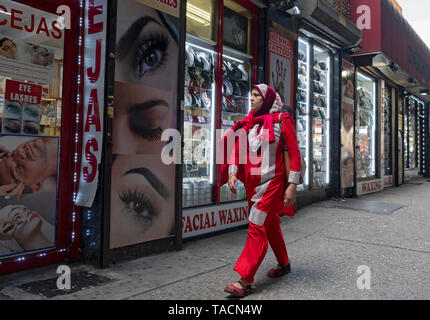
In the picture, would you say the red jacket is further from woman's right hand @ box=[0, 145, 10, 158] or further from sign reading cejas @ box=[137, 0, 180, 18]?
woman's right hand @ box=[0, 145, 10, 158]

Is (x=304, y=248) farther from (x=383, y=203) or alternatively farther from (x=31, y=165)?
(x=383, y=203)

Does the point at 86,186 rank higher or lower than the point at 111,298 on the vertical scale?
higher

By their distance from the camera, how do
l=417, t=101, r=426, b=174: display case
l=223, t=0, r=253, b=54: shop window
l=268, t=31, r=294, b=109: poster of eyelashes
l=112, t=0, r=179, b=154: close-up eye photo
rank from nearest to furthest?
l=112, t=0, r=179, b=154: close-up eye photo, l=223, t=0, r=253, b=54: shop window, l=268, t=31, r=294, b=109: poster of eyelashes, l=417, t=101, r=426, b=174: display case

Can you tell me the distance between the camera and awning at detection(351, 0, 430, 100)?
9883 mm

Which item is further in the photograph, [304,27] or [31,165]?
[304,27]

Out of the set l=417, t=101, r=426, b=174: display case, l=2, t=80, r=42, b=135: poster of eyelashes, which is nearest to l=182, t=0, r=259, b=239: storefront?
l=2, t=80, r=42, b=135: poster of eyelashes

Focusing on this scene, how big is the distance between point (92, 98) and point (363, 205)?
6.45 metres

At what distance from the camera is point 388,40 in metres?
10.3

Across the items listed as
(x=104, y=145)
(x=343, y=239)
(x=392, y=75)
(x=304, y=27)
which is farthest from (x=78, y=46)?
(x=392, y=75)

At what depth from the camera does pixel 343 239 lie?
5.41m

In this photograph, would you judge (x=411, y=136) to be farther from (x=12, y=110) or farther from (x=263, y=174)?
(x=12, y=110)

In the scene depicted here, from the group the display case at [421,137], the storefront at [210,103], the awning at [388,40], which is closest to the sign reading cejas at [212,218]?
the storefront at [210,103]

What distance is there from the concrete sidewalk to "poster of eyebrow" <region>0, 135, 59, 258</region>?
0.31 meters
